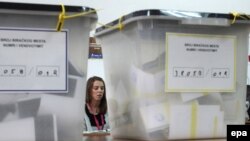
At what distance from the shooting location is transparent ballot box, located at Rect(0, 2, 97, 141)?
51 cm

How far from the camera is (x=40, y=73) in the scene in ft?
1.70

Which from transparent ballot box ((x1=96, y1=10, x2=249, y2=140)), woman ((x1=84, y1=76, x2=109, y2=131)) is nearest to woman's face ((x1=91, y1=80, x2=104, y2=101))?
woman ((x1=84, y1=76, x2=109, y2=131))

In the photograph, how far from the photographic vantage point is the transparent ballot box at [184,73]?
59 centimetres

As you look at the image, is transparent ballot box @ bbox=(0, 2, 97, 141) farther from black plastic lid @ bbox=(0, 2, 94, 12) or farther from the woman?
the woman

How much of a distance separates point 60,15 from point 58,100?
12 cm

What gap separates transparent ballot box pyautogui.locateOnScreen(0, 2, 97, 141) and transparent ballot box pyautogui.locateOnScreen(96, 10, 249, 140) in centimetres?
11

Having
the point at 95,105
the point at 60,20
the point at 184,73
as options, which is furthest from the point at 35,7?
the point at 95,105

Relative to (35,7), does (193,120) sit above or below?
below

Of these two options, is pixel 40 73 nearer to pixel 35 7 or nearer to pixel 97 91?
pixel 35 7

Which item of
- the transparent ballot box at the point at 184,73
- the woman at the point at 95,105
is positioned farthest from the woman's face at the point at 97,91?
the transparent ballot box at the point at 184,73

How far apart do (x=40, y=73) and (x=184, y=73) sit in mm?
232

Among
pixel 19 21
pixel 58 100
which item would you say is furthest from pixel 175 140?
pixel 19 21

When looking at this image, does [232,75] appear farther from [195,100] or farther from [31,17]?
[31,17]

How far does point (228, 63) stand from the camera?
2.04 ft
